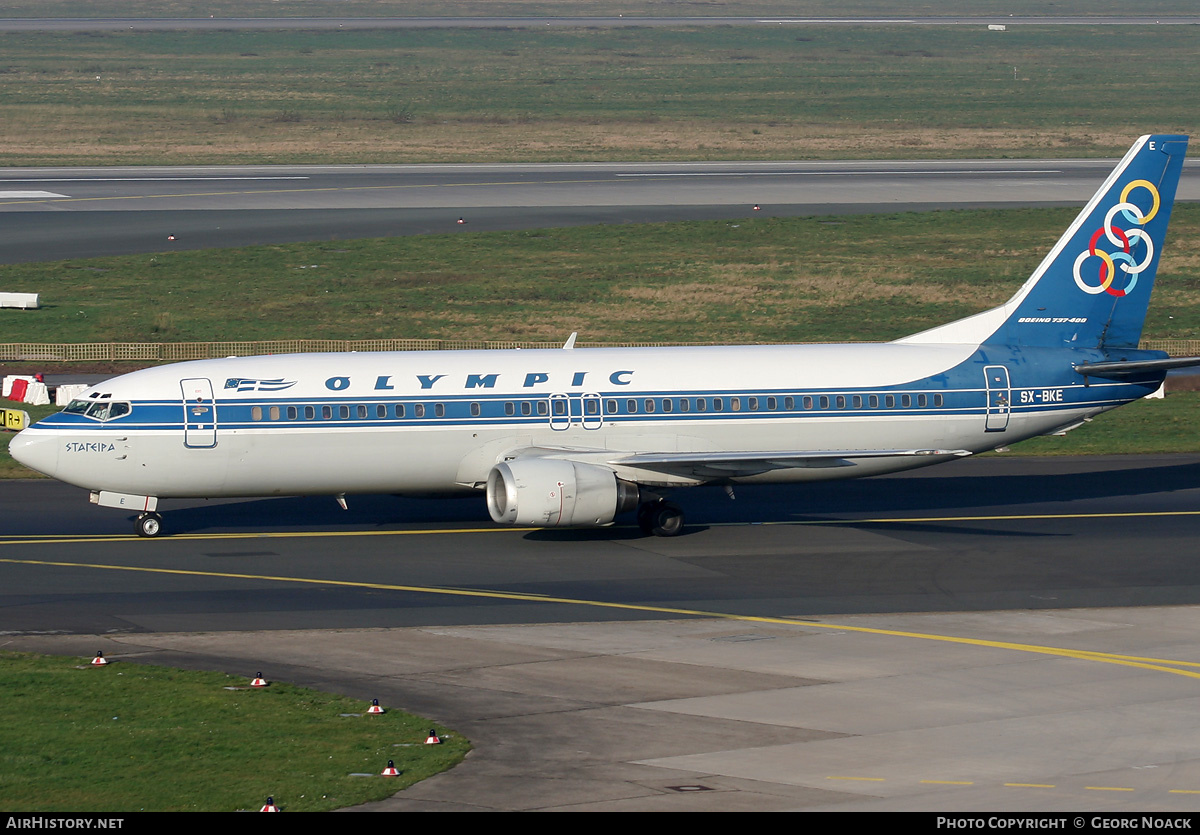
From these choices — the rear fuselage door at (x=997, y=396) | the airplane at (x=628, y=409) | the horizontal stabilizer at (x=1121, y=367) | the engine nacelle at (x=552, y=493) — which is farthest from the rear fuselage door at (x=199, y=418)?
the horizontal stabilizer at (x=1121, y=367)

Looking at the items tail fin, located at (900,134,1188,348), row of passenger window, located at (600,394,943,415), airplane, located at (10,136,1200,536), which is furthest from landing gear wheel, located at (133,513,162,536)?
tail fin, located at (900,134,1188,348)

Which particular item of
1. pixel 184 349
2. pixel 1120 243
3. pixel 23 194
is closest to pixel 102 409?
pixel 184 349

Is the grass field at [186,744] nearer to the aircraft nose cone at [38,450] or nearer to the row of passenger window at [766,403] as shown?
the aircraft nose cone at [38,450]

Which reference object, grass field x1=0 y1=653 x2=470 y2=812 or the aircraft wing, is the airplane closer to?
the aircraft wing

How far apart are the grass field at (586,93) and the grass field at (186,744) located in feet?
303

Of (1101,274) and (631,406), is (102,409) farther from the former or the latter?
(1101,274)

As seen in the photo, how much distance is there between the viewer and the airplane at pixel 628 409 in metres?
39.1

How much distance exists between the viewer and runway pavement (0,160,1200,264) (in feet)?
282

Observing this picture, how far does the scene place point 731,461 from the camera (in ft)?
129

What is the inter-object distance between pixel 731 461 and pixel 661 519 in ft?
9.14

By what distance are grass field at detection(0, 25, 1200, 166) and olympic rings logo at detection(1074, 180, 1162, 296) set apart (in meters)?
74.8

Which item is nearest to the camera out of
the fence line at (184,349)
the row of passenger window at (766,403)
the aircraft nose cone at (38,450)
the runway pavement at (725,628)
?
the runway pavement at (725,628)

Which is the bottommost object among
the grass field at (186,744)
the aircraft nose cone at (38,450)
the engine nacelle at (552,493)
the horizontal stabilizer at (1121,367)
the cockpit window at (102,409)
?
the grass field at (186,744)

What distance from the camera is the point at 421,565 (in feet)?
124
